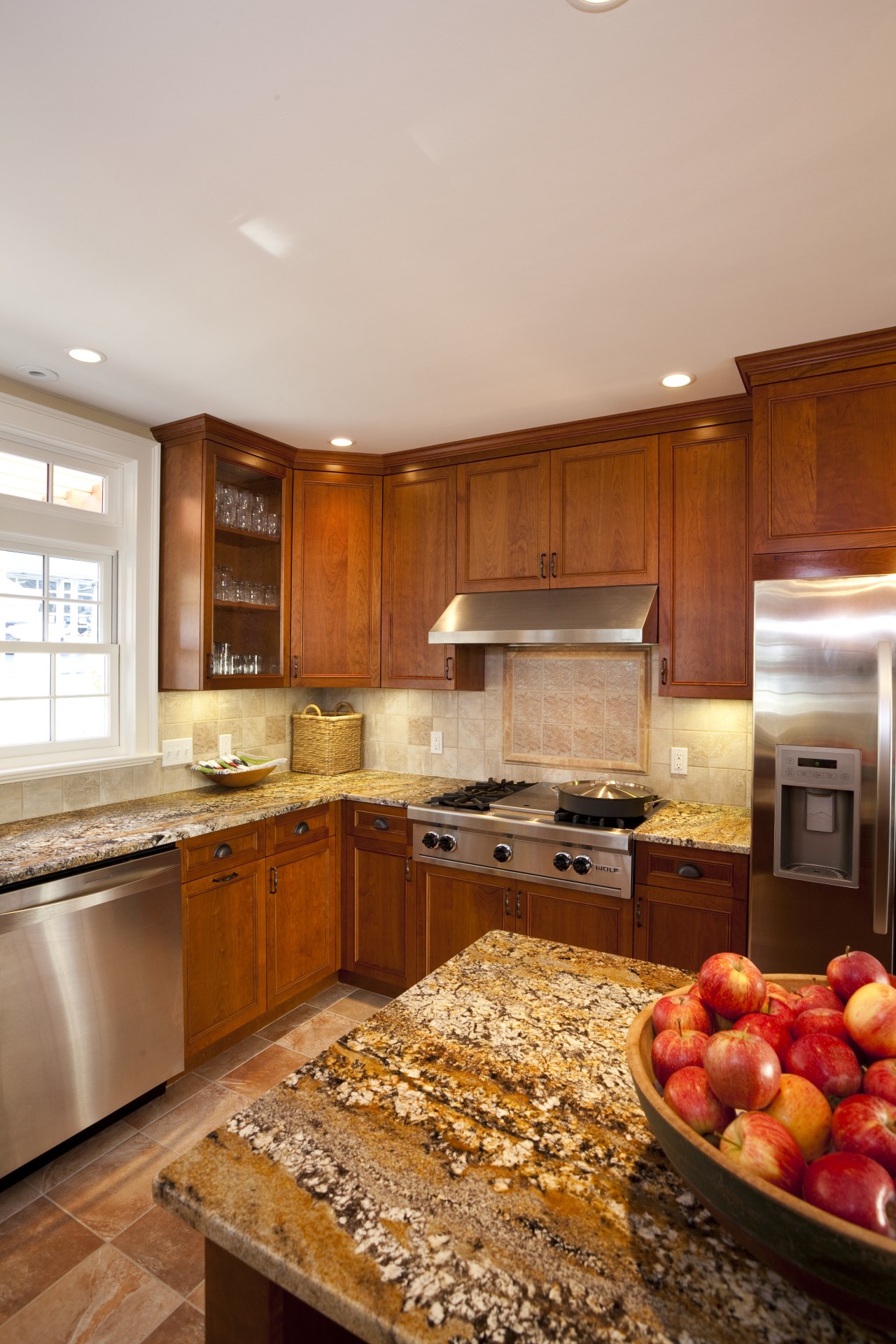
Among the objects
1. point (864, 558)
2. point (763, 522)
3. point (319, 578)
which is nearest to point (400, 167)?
point (763, 522)

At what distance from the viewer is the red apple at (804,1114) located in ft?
2.20

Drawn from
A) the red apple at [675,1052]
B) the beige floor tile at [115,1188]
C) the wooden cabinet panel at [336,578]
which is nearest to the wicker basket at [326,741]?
the wooden cabinet panel at [336,578]

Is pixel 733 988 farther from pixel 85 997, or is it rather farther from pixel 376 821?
pixel 376 821

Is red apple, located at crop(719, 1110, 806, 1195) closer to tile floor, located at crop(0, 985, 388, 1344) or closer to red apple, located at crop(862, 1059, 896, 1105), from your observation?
red apple, located at crop(862, 1059, 896, 1105)

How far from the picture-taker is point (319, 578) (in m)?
3.58

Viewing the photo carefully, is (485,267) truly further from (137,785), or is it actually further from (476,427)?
(137,785)

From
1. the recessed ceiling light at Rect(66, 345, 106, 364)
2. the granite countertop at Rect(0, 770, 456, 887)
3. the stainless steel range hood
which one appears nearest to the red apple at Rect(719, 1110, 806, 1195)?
the granite countertop at Rect(0, 770, 456, 887)

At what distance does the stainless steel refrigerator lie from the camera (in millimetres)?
2105

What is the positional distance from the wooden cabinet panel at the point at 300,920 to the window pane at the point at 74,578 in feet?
4.55

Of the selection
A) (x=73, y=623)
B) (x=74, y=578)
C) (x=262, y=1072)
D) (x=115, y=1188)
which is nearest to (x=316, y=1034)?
(x=262, y=1072)

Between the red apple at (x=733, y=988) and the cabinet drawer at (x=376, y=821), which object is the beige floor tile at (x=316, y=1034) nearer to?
the cabinet drawer at (x=376, y=821)

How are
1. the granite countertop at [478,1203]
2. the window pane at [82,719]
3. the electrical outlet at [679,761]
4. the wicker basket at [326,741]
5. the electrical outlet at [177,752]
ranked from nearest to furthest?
the granite countertop at [478,1203] → the window pane at [82,719] → the electrical outlet at [679,761] → the electrical outlet at [177,752] → the wicker basket at [326,741]

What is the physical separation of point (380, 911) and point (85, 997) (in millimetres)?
1314

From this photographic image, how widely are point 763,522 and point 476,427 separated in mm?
1345
